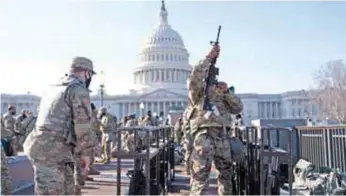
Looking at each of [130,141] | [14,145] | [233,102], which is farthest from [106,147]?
[233,102]

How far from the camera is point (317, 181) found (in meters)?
7.87

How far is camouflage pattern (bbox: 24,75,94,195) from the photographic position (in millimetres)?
4207

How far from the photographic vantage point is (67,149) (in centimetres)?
432

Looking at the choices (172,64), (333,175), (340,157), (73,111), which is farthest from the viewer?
(172,64)

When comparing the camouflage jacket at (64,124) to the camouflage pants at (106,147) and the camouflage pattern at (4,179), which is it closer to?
the camouflage pattern at (4,179)

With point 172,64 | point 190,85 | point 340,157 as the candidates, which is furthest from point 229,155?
point 172,64

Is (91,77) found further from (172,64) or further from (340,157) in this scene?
(172,64)

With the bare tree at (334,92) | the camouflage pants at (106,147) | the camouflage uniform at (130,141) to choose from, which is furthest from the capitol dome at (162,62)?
the camouflage uniform at (130,141)

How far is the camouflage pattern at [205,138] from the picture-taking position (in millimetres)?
5750

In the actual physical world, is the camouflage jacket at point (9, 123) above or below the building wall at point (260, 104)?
below

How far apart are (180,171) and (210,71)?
599 cm

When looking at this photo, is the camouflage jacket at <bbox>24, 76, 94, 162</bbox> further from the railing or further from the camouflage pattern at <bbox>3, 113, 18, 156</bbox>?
the camouflage pattern at <bbox>3, 113, 18, 156</bbox>

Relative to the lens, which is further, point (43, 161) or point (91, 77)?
point (91, 77)

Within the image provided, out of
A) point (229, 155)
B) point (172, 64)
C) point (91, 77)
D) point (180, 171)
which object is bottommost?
point (180, 171)
